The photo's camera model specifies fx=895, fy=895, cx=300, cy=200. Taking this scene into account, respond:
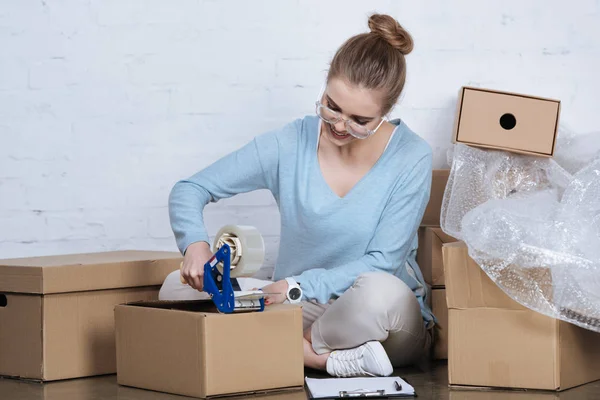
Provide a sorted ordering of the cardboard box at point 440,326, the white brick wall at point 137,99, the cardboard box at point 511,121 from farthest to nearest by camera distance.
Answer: the white brick wall at point 137,99 < the cardboard box at point 440,326 < the cardboard box at point 511,121

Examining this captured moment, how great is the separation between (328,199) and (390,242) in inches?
6.9

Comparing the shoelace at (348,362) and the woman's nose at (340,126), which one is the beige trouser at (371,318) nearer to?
the shoelace at (348,362)

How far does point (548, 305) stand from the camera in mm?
1730

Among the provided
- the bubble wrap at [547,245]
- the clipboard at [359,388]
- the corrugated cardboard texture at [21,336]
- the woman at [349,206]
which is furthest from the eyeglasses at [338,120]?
the corrugated cardboard texture at [21,336]

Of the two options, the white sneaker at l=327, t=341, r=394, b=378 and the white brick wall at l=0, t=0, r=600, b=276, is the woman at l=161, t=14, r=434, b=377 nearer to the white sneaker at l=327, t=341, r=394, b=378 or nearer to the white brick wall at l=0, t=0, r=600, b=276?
the white sneaker at l=327, t=341, r=394, b=378

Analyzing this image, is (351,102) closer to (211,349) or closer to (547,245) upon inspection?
(547,245)

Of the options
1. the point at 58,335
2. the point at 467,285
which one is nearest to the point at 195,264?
the point at 58,335

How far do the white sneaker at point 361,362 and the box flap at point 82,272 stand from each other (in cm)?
49

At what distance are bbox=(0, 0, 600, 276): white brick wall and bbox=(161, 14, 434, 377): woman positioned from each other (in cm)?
45

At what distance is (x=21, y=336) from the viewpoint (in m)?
1.98

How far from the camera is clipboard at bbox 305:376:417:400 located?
5.58 ft

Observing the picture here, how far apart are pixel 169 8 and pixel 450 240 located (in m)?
1.03

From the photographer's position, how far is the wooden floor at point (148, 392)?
5.68 feet

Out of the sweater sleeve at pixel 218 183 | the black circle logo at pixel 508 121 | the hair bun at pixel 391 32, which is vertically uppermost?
the hair bun at pixel 391 32
